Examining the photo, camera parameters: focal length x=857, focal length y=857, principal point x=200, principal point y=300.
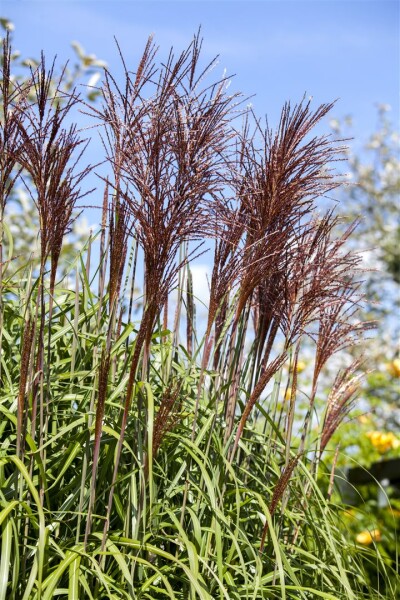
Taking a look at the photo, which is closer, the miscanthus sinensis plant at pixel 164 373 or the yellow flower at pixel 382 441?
the miscanthus sinensis plant at pixel 164 373

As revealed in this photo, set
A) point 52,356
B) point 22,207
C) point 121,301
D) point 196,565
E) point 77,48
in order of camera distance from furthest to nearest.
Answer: point 22,207 < point 77,48 < point 52,356 < point 121,301 < point 196,565

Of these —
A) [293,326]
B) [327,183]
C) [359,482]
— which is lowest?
[359,482]

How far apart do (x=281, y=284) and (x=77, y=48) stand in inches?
174

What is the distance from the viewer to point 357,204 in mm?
17000

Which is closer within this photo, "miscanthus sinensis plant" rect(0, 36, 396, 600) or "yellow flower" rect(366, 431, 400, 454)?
"miscanthus sinensis plant" rect(0, 36, 396, 600)

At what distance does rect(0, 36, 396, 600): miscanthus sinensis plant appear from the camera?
2139 millimetres

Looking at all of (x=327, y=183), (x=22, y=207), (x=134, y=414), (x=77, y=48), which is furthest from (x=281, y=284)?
(x=22, y=207)

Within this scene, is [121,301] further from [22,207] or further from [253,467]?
[22,207]

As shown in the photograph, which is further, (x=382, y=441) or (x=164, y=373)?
(x=382, y=441)

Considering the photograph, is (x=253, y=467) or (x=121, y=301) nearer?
(x=121, y=301)

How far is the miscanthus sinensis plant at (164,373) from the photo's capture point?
84.2 inches

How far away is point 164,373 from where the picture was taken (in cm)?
276

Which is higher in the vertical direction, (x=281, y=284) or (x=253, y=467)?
(x=281, y=284)

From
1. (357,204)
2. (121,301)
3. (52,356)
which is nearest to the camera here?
(121,301)
